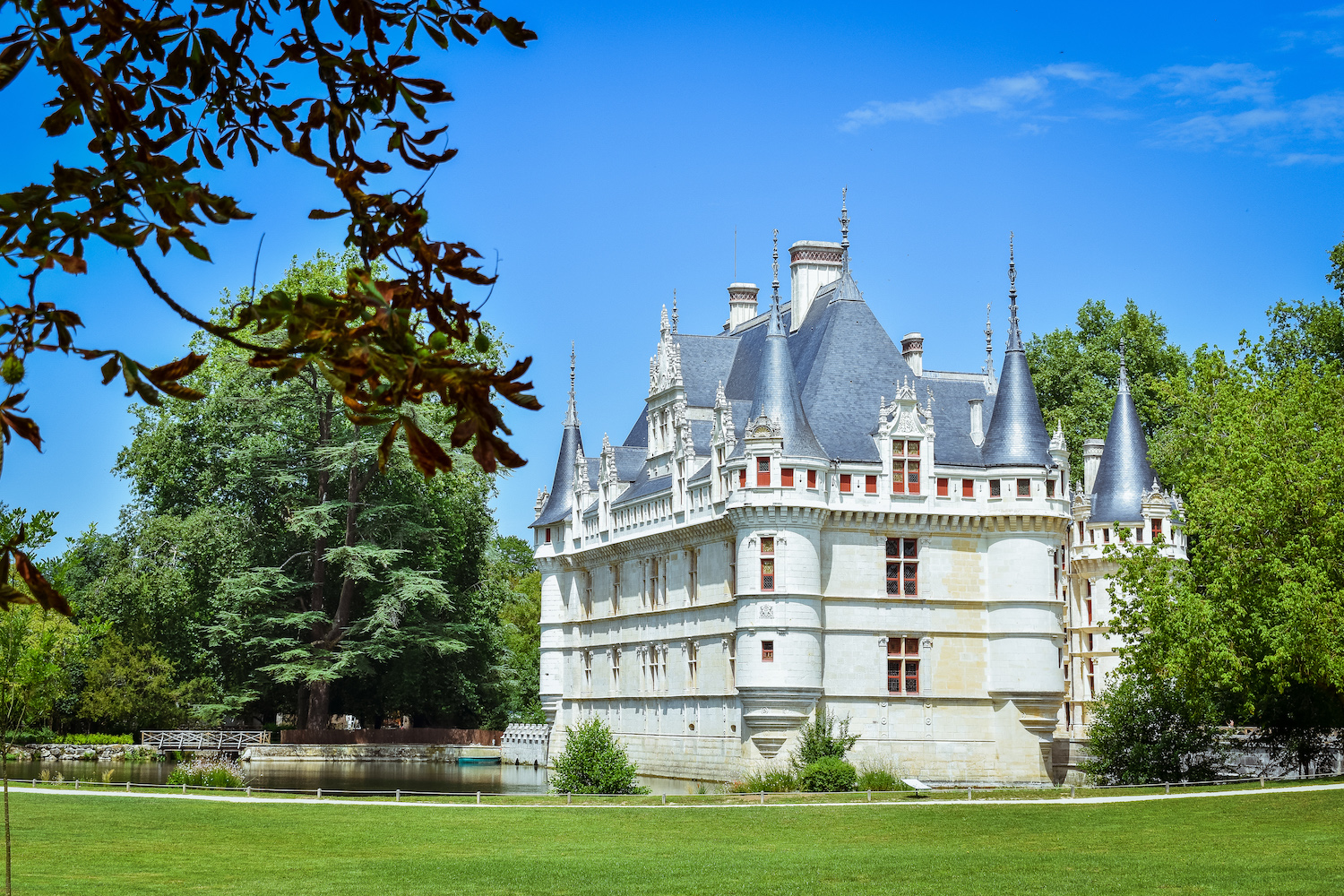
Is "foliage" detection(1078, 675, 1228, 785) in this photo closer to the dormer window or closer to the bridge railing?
the dormer window

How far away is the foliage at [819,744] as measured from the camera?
33.9 metres

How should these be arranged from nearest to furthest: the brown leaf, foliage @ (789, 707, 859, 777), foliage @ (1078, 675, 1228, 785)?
the brown leaf < foliage @ (1078, 675, 1228, 785) < foliage @ (789, 707, 859, 777)

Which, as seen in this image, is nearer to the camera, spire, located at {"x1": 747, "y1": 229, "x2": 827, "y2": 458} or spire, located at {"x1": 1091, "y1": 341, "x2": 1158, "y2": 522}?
spire, located at {"x1": 747, "y1": 229, "x2": 827, "y2": 458}

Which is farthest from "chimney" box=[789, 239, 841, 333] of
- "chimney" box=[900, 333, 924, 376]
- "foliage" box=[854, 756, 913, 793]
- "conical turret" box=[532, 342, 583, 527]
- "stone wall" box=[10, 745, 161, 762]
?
"stone wall" box=[10, 745, 161, 762]

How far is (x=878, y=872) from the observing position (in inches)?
676

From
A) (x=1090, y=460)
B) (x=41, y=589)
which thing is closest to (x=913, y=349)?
(x=1090, y=460)

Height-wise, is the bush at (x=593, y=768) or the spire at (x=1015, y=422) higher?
the spire at (x=1015, y=422)

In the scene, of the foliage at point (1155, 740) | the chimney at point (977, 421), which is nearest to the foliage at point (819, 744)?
the foliage at point (1155, 740)

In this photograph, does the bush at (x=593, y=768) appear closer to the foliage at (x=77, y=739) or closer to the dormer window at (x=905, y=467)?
the dormer window at (x=905, y=467)

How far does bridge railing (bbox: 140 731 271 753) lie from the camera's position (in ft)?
156

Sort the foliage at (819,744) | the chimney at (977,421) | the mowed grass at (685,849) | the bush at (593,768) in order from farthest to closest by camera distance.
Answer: the chimney at (977,421)
the foliage at (819,744)
the bush at (593,768)
the mowed grass at (685,849)

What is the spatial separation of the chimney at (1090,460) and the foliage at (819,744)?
20488 millimetres

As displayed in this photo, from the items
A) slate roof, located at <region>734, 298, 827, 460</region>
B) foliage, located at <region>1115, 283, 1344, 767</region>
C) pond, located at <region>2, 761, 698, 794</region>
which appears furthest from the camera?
slate roof, located at <region>734, 298, 827, 460</region>

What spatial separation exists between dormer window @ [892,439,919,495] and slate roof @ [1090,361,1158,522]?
39.5ft
